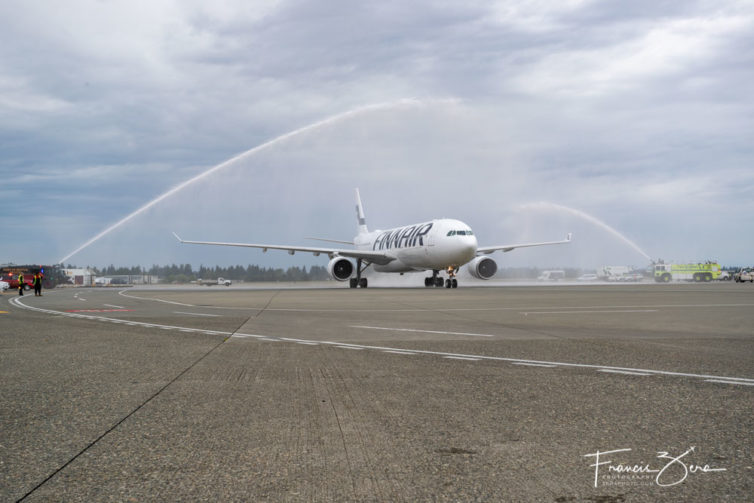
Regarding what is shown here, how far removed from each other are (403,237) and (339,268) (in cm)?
562

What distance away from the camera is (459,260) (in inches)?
1593

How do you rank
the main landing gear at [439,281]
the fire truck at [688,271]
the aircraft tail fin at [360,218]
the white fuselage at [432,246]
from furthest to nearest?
the fire truck at [688,271] → the aircraft tail fin at [360,218] → the main landing gear at [439,281] → the white fuselage at [432,246]

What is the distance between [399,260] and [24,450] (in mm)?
42321

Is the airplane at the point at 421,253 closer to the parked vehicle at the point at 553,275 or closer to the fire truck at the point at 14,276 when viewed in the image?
the fire truck at the point at 14,276

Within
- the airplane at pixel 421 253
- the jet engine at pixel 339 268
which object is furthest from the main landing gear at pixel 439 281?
the jet engine at pixel 339 268

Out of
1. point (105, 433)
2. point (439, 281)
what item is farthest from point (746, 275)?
point (105, 433)

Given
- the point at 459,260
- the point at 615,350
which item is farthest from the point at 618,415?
the point at 459,260

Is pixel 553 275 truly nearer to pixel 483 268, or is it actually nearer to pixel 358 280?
pixel 358 280

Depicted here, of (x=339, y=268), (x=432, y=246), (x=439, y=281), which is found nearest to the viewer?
(x=432, y=246)

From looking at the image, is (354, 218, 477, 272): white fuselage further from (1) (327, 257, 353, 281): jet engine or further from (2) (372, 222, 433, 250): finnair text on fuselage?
(1) (327, 257, 353, 281): jet engine

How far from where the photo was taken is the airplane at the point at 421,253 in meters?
40.1

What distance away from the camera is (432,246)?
40875 mm

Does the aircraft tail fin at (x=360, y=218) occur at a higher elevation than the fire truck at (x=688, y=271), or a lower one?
higher

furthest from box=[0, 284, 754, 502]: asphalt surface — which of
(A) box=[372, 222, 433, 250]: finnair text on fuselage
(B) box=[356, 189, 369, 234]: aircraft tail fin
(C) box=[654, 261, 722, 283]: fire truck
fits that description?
(C) box=[654, 261, 722, 283]: fire truck
